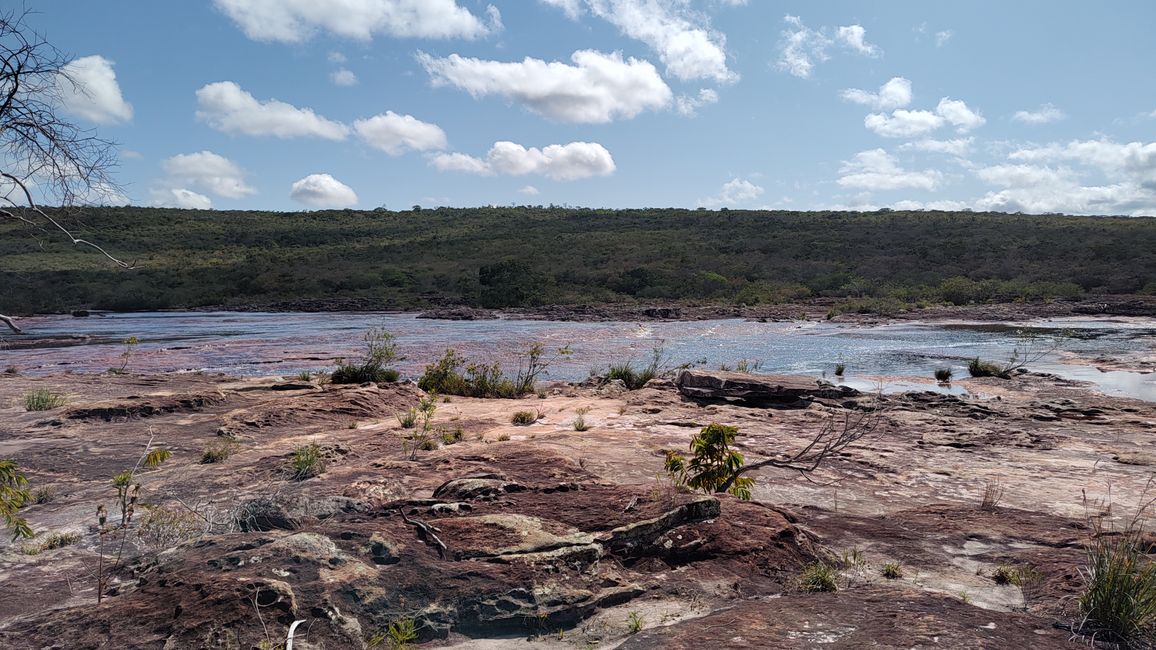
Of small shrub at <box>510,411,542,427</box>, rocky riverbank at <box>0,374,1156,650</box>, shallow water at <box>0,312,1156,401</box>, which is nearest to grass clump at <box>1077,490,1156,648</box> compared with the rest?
rocky riverbank at <box>0,374,1156,650</box>

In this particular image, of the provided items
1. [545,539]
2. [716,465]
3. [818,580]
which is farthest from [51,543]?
[818,580]

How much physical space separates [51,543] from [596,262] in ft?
170

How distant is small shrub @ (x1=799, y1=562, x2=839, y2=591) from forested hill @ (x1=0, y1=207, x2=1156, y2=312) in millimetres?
35844

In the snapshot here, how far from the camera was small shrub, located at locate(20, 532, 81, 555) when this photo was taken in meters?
5.32

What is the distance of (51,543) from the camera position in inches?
215

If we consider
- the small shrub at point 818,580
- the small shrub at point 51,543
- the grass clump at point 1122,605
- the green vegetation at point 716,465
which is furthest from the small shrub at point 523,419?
the grass clump at point 1122,605

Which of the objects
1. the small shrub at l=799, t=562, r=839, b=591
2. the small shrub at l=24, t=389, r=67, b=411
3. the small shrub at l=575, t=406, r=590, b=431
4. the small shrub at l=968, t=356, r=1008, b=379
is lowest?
the small shrub at l=799, t=562, r=839, b=591

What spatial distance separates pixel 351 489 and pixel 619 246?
5756 cm

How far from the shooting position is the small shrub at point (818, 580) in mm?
4688

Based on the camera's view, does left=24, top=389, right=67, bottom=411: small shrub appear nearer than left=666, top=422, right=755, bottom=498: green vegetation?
No

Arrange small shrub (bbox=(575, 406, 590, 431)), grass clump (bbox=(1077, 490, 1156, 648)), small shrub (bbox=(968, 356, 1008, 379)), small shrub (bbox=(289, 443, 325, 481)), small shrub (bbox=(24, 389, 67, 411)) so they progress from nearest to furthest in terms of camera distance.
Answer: grass clump (bbox=(1077, 490, 1156, 648)) < small shrub (bbox=(289, 443, 325, 481)) < small shrub (bbox=(575, 406, 590, 431)) < small shrub (bbox=(24, 389, 67, 411)) < small shrub (bbox=(968, 356, 1008, 379))

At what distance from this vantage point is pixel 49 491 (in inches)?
270

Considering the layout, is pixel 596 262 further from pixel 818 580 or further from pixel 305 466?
pixel 818 580

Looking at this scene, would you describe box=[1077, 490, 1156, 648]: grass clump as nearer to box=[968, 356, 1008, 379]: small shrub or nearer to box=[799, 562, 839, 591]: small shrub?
box=[799, 562, 839, 591]: small shrub
